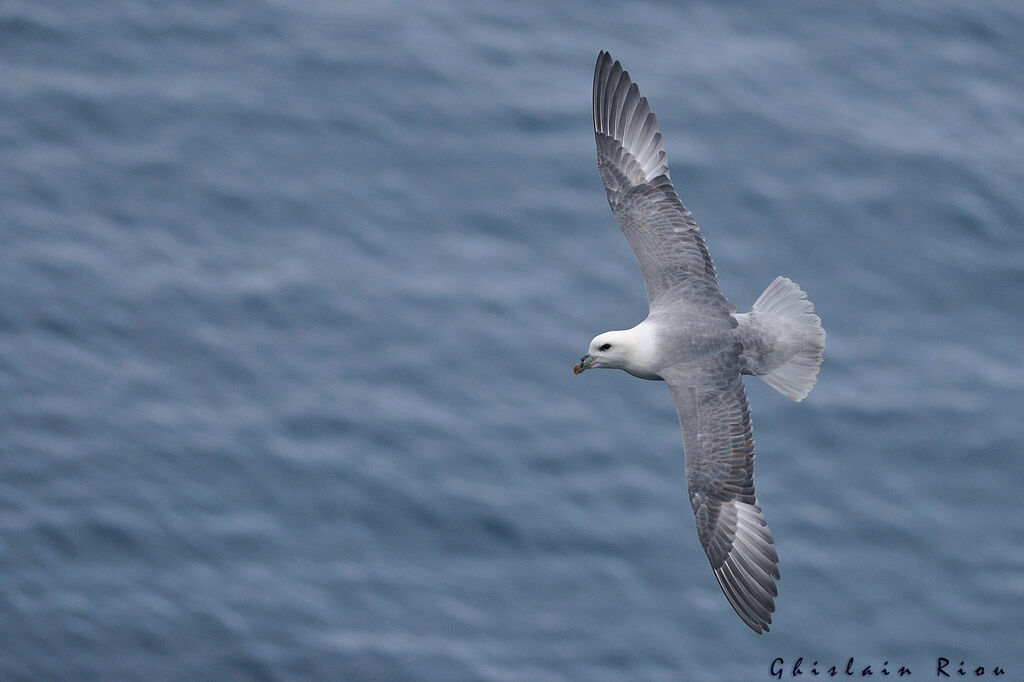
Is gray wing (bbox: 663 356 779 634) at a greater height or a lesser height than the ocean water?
lesser

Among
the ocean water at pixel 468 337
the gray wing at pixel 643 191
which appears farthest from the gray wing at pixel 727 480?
the ocean water at pixel 468 337

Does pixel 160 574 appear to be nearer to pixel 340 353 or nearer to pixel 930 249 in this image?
pixel 340 353

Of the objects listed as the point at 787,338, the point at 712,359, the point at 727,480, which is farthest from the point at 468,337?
the point at 727,480

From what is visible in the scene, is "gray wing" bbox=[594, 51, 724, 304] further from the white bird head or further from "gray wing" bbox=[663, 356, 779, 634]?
"gray wing" bbox=[663, 356, 779, 634]

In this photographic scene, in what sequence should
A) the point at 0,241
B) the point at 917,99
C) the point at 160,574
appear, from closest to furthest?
1. the point at 160,574
2. the point at 0,241
3. the point at 917,99

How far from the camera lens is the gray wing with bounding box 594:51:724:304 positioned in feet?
41.7

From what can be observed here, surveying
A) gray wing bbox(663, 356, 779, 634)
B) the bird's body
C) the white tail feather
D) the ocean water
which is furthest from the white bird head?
the ocean water

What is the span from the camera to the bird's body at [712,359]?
39.3 ft

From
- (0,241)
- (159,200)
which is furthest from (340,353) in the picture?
(0,241)

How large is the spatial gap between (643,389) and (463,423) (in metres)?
2.08

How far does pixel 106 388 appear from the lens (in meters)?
17.8

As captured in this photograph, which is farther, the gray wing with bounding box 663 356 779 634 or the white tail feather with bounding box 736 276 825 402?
the white tail feather with bounding box 736 276 825 402

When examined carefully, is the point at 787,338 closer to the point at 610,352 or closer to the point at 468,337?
the point at 610,352

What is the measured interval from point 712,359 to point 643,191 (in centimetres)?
174
